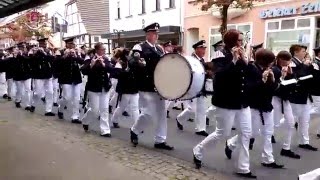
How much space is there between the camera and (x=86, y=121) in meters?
8.39

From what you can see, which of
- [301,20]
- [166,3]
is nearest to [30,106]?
[301,20]

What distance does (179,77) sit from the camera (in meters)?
5.75

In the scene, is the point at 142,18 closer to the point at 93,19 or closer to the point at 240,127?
the point at 93,19

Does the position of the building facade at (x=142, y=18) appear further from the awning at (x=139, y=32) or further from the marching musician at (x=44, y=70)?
the marching musician at (x=44, y=70)

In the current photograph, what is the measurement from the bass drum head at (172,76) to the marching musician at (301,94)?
2043 millimetres

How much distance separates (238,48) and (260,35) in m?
16.6

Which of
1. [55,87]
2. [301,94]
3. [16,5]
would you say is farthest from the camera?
[55,87]

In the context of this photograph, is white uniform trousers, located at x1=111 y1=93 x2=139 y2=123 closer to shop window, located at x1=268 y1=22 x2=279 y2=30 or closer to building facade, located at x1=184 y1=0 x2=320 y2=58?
building facade, located at x1=184 y1=0 x2=320 y2=58

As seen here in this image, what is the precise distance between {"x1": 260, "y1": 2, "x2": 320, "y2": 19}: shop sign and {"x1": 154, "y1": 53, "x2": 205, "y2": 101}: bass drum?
44.6 ft

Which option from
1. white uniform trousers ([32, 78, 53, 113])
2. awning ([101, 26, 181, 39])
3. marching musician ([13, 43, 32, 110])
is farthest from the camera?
awning ([101, 26, 181, 39])

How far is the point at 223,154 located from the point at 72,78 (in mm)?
4378

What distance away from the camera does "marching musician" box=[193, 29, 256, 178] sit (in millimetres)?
5305

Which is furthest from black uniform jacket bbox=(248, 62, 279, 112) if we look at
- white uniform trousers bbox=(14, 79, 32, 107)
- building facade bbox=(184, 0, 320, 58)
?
building facade bbox=(184, 0, 320, 58)

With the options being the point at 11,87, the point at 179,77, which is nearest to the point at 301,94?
the point at 179,77
